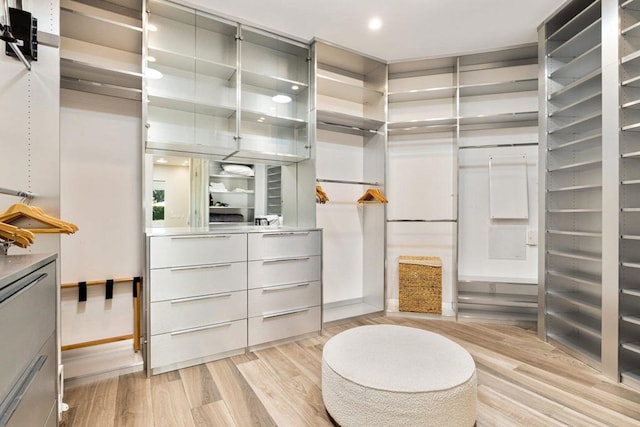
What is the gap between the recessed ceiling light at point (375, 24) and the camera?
2648 mm

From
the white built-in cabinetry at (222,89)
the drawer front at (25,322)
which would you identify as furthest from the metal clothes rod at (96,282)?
the drawer front at (25,322)

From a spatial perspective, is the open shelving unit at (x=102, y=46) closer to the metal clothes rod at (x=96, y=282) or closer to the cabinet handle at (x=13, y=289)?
the metal clothes rod at (x=96, y=282)

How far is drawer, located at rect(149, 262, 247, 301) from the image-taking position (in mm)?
2158

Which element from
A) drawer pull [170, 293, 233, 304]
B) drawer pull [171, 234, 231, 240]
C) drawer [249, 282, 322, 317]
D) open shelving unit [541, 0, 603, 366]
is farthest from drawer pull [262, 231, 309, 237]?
open shelving unit [541, 0, 603, 366]

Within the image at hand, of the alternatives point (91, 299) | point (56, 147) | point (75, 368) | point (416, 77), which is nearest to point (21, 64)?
point (56, 147)

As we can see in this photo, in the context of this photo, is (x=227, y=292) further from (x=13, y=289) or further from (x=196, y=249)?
(x=13, y=289)

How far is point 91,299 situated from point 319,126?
8.34ft

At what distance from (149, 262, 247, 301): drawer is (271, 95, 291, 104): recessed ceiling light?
1579 mm

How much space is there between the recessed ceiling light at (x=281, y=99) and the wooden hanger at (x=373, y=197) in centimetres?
123

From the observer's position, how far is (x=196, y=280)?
2287 millimetres

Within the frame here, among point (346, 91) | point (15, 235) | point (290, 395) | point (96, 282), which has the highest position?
point (346, 91)

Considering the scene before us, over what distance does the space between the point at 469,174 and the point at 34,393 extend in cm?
376

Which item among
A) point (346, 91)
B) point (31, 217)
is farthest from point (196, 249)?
point (346, 91)

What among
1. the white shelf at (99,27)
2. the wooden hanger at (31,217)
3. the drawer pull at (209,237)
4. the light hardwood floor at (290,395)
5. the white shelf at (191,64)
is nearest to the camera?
the wooden hanger at (31,217)
